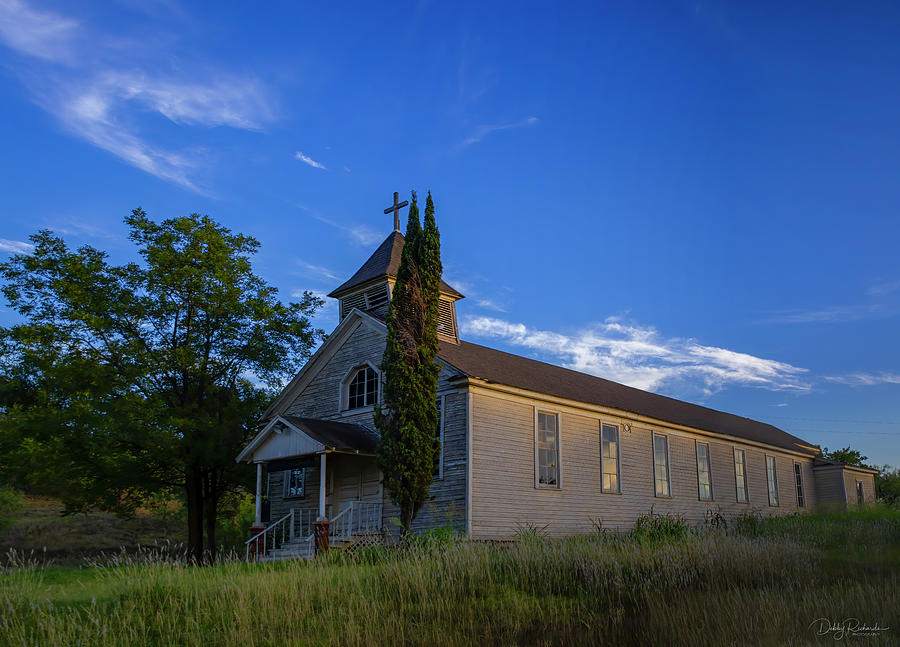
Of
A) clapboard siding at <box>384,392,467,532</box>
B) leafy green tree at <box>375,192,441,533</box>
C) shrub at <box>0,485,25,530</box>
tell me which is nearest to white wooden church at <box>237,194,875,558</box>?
clapboard siding at <box>384,392,467,532</box>

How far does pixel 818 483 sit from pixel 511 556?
26119 millimetres

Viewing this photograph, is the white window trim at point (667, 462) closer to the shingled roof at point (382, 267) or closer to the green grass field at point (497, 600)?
the shingled roof at point (382, 267)

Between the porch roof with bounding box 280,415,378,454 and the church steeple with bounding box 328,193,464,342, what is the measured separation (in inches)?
132

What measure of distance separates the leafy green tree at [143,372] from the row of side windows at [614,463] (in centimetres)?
956

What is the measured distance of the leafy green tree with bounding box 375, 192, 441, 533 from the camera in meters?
15.3

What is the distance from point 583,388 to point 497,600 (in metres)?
13.3

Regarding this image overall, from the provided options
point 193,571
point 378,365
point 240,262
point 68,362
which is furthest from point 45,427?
point 193,571

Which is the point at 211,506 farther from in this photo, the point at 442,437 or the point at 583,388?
the point at 583,388

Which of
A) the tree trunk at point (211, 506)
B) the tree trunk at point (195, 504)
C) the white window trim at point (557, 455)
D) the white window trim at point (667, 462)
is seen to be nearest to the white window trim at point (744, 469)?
the white window trim at point (667, 462)

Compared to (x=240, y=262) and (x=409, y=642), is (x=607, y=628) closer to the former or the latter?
(x=409, y=642)

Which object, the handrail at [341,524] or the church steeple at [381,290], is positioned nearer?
the handrail at [341,524]

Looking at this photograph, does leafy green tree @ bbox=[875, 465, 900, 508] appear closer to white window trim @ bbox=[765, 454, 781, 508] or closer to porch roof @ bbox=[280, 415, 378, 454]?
white window trim @ bbox=[765, 454, 781, 508]

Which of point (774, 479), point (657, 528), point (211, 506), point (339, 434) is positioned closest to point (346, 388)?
point (339, 434)

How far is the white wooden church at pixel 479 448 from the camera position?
16891 mm
